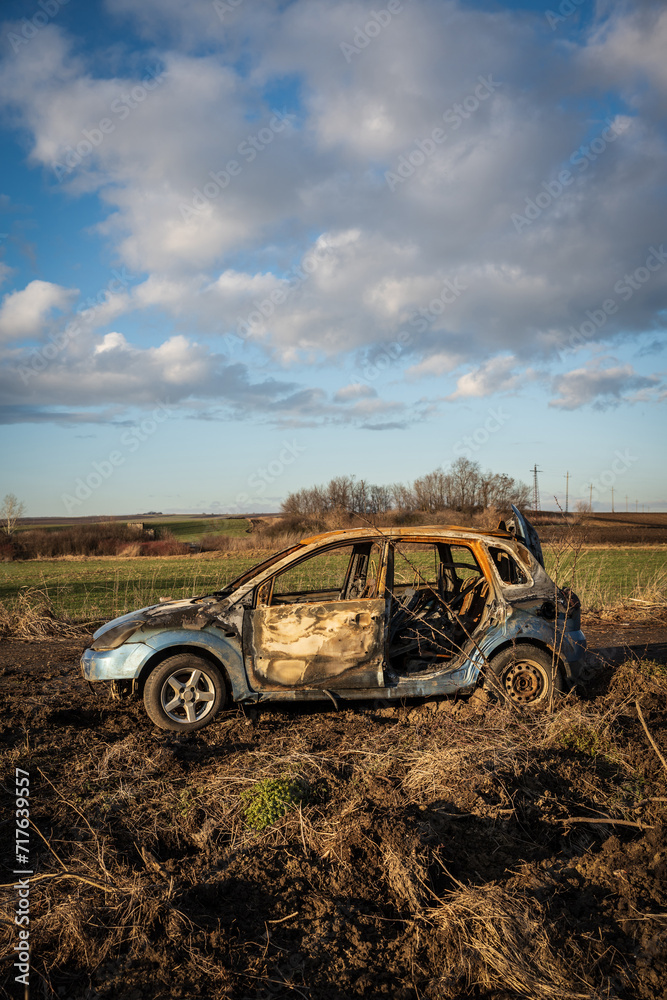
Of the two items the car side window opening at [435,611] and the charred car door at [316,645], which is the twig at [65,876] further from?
the car side window opening at [435,611]

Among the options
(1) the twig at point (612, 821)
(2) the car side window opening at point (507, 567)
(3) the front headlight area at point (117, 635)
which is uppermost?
(2) the car side window opening at point (507, 567)

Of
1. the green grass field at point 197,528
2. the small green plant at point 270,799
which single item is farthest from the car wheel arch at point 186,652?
the green grass field at point 197,528

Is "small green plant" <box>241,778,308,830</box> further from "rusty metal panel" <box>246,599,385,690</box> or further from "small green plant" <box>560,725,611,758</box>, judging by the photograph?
"small green plant" <box>560,725,611,758</box>

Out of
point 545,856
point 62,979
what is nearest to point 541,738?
point 545,856

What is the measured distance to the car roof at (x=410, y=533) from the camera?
5.93 metres

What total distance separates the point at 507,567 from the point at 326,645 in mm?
1925

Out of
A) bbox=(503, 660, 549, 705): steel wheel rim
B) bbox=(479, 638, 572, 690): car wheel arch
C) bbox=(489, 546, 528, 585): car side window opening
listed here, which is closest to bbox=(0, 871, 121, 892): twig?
bbox=(479, 638, 572, 690): car wheel arch

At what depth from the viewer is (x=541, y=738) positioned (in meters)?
4.84

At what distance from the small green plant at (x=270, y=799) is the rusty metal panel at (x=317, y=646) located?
1517 millimetres

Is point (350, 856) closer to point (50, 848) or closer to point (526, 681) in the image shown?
point (50, 848)

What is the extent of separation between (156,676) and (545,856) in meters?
3.39

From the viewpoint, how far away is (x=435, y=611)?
7000 mm

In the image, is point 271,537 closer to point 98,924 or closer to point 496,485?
point 496,485

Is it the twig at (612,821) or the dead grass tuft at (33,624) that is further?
the dead grass tuft at (33,624)
